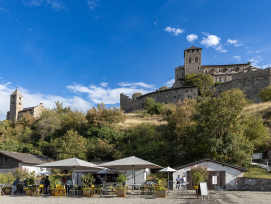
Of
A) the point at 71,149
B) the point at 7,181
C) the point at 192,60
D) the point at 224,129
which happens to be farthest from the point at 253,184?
the point at 192,60

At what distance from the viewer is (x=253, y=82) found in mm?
55125

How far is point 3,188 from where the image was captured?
640 inches

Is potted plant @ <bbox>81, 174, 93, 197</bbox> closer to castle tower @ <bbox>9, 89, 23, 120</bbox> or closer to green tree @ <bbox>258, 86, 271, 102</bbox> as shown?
green tree @ <bbox>258, 86, 271, 102</bbox>

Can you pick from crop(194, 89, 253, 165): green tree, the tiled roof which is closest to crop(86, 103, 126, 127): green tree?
the tiled roof

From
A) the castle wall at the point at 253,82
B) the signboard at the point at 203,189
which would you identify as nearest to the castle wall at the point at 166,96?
the castle wall at the point at 253,82

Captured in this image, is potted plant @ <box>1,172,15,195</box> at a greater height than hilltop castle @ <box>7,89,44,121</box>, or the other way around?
hilltop castle @ <box>7,89,44,121</box>

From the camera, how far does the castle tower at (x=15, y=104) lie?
76.1 meters

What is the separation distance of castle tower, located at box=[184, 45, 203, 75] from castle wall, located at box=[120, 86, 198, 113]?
70.8ft

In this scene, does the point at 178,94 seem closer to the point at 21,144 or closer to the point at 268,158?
the point at 268,158

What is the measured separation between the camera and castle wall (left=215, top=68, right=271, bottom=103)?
53.7m

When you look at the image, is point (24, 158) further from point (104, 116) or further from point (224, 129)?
point (224, 129)

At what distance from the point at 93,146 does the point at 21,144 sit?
41.5ft

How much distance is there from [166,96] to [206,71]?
29.2 m

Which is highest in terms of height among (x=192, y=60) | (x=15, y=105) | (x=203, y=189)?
(x=192, y=60)
